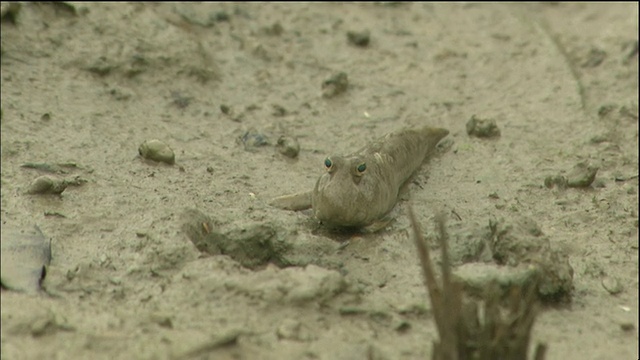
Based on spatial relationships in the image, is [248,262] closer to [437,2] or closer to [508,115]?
[508,115]

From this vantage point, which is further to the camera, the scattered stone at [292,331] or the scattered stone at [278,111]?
the scattered stone at [278,111]

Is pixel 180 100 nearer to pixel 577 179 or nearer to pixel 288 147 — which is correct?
pixel 288 147

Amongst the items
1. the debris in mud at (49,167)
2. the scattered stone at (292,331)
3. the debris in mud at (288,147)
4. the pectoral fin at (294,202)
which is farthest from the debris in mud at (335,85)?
the scattered stone at (292,331)

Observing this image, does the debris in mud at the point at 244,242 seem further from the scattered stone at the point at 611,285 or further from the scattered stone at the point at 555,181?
the scattered stone at the point at 555,181

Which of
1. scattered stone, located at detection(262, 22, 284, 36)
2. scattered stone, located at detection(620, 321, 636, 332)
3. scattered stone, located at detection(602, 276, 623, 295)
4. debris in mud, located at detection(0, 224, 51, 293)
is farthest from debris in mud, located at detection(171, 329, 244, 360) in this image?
scattered stone, located at detection(262, 22, 284, 36)

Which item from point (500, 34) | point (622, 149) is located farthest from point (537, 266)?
point (500, 34)

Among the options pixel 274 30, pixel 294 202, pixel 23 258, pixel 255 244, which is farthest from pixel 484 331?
pixel 274 30
